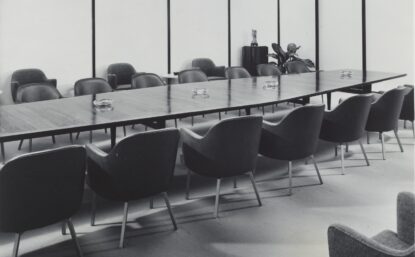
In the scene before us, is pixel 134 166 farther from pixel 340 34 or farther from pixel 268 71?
pixel 340 34

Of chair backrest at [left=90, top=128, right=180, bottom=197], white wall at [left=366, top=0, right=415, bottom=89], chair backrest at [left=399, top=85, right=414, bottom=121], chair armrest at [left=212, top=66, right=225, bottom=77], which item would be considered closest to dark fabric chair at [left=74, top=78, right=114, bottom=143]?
chair backrest at [left=90, top=128, right=180, bottom=197]

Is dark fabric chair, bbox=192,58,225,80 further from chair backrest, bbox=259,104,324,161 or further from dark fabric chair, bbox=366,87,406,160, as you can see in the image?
chair backrest, bbox=259,104,324,161

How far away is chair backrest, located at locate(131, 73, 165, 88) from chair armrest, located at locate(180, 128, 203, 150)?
2735 millimetres

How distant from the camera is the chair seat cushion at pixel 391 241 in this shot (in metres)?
2.18

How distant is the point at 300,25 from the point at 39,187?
9131mm

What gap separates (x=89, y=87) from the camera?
18.2 feet

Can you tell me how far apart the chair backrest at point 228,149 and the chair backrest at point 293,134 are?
14.8 inches

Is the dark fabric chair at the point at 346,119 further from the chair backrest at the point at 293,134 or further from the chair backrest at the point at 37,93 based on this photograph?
the chair backrest at the point at 37,93

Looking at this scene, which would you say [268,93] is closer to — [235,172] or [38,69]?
[235,172]

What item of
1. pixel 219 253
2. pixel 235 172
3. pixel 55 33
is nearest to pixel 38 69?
pixel 55 33

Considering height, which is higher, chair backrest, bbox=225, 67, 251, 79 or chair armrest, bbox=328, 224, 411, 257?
chair backrest, bbox=225, 67, 251, 79

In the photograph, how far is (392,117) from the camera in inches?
196

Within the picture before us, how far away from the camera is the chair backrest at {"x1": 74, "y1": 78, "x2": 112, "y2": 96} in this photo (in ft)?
18.1

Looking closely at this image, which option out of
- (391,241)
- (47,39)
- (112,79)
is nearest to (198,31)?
(112,79)
